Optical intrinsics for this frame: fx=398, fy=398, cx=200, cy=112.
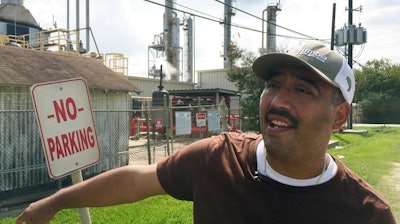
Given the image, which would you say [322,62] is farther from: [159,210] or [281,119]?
[159,210]

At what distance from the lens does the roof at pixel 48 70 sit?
916 cm

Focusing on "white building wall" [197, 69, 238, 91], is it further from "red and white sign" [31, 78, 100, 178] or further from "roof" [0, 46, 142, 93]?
"red and white sign" [31, 78, 100, 178]

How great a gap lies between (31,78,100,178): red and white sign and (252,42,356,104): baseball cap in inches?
45.9

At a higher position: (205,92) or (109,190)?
(205,92)

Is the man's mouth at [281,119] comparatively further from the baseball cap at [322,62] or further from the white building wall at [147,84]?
the white building wall at [147,84]

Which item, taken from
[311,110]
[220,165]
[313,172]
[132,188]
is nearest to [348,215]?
[313,172]

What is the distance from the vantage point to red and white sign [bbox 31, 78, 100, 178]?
7.43 ft

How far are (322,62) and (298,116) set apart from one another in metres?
0.27

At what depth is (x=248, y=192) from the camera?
69.8 inches

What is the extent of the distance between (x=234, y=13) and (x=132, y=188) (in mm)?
39003

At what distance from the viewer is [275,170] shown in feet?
5.94

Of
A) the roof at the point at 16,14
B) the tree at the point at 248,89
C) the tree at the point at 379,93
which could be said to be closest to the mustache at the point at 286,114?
the tree at the point at 248,89

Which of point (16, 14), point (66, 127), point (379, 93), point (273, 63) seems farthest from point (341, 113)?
point (379, 93)

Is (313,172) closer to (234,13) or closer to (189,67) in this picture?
(234,13)
